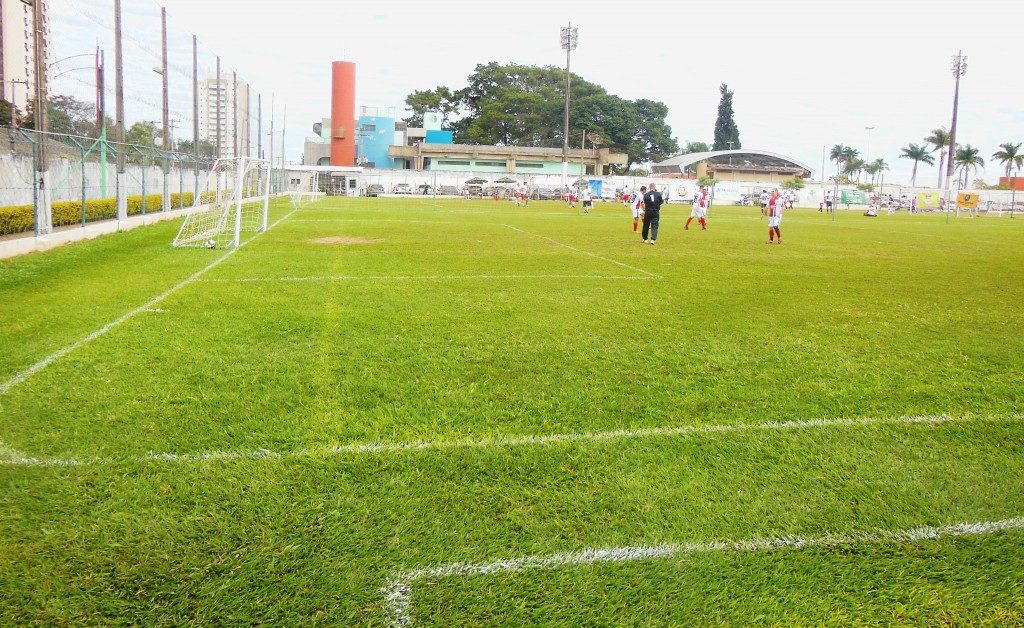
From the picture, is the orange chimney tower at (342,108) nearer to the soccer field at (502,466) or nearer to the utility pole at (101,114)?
the utility pole at (101,114)

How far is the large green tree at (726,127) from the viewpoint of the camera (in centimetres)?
13262

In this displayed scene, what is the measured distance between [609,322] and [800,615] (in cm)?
635

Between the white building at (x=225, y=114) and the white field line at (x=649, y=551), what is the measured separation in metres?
34.2

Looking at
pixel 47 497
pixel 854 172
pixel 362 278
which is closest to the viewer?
pixel 47 497

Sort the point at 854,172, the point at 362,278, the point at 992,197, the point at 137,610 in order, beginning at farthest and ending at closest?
the point at 854,172 → the point at 992,197 → the point at 362,278 → the point at 137,610

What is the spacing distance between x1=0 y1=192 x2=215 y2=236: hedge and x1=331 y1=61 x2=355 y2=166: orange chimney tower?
62.4 meters

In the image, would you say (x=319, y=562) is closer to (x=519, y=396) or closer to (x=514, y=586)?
(x=514, y=586)

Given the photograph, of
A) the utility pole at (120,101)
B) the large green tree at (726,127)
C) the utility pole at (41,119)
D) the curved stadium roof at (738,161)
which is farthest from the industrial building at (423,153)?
the utility pole at (41,119)

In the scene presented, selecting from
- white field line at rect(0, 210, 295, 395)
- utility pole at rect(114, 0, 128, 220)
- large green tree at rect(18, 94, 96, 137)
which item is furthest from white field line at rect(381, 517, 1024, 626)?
utility pole at rect(114, 0, 128, 220)

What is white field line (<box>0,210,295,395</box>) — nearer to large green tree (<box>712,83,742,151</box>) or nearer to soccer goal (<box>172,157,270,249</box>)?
soccer goal (<box>172,157,270,249</box>)

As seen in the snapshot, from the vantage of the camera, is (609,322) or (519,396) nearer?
(519,396)

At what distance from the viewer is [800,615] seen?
304 cm

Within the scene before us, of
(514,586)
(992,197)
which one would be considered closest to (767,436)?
(514,586)

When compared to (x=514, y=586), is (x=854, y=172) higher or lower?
higher
